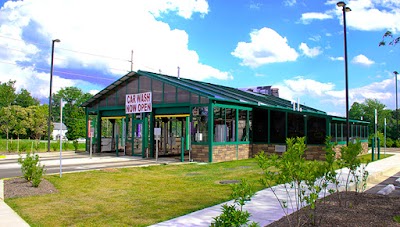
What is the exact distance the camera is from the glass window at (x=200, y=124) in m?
17.5

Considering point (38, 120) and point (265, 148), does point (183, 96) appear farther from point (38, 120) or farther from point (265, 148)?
point (38, 120)

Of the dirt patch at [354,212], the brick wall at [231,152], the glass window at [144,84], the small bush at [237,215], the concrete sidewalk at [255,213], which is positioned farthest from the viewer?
the glass window at [144,84]

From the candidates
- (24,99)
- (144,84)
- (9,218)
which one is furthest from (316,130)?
(24,99)

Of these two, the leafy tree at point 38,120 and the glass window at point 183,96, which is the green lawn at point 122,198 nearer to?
the glass window at point 183,96

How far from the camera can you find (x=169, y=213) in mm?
6730

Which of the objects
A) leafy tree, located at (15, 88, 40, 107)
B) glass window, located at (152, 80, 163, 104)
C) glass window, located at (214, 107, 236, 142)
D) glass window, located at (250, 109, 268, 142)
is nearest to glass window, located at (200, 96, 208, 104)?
glass window, located at (214, 107, 236, 142)

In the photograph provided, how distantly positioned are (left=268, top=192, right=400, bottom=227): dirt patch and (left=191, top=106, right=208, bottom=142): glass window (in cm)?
1008

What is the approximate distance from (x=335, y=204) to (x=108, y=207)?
4.67 meters

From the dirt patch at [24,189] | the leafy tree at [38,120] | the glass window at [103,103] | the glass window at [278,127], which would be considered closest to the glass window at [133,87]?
the glass window at [103,103]

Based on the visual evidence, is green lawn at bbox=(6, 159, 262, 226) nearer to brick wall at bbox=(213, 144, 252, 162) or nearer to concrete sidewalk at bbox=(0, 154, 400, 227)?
concrete sidewalk at bbox=(0, 154, 400, 227)

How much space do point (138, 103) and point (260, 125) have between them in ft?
23.5

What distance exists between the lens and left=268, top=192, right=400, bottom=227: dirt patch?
5.55 meters

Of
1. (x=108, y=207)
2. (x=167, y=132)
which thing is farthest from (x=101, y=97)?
(x=108, y=207)

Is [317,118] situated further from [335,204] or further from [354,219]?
[354,219]
